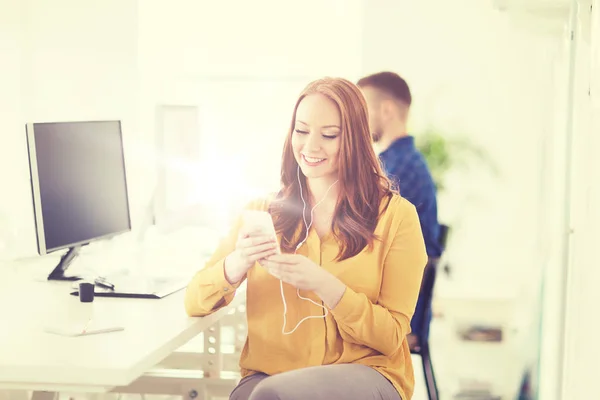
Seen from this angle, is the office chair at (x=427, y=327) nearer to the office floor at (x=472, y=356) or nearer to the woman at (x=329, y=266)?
the office floor at (x=472, y=356)

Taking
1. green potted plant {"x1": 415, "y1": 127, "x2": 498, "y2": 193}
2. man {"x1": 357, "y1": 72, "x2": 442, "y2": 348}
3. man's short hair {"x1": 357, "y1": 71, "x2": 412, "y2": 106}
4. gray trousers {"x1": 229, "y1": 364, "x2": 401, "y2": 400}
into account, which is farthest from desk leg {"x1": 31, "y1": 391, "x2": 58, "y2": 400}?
green potted plant {"x1": 415, "y1": 127, "x2": 498, "y2": 193}

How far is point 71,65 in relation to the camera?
2.89 metres

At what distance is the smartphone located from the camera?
66.8 inches

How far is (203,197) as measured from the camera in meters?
2.78

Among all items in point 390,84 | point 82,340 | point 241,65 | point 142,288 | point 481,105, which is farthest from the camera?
point 241,65

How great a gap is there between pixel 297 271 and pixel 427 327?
0.86 m

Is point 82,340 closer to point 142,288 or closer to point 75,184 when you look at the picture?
point 142,288

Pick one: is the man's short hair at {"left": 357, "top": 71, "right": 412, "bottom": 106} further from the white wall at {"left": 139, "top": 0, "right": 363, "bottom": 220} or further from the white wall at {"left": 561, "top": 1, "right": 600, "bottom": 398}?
the white wall at {"left": 561, "top": 1, "right": 600, "bottom": 398}

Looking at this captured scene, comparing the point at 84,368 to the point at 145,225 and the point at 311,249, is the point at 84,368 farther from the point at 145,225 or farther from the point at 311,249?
the point at 145,225

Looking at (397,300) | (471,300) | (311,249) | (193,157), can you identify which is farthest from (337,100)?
(471,300)

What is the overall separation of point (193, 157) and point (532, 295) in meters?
1.27

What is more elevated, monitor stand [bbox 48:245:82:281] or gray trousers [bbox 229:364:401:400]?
monitor stand [bbox 48:245:82:281]

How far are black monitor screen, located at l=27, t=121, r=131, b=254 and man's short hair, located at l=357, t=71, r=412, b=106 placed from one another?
33.4 inches

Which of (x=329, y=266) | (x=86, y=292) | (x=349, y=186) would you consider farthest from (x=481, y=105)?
(x=86, y=292)
